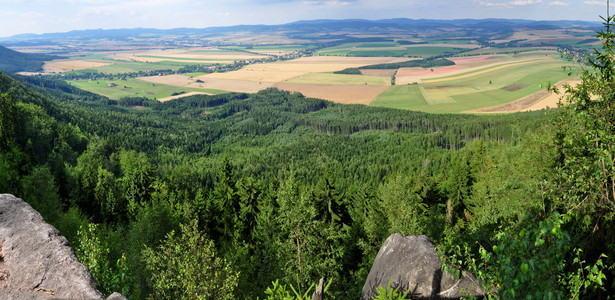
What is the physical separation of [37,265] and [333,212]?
41.9 meters

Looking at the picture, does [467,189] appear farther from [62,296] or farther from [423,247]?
[62,296]

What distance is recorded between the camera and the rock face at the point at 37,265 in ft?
36.3

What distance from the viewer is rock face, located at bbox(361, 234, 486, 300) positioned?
1469 cm

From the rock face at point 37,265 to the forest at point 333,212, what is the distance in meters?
5.29

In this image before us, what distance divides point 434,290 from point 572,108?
336 inches

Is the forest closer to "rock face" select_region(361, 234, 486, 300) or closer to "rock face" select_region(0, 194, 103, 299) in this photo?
"rock face" select_region(361, 234, 486, 300)

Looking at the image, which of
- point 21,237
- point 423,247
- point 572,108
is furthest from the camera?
point 423,247

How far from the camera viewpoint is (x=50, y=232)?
505 inches

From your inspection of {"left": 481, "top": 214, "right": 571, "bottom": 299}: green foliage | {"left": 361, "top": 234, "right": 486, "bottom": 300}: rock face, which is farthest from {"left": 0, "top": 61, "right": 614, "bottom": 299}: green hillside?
{"left": 361, "top": 234, "right": 486, "bottom": 300}: rock face

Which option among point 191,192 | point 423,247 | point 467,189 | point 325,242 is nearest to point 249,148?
point 191,192

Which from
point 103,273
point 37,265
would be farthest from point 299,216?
point 37,265

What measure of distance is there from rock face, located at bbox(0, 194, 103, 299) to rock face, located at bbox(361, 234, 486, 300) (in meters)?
10.2

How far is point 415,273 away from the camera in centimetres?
1557

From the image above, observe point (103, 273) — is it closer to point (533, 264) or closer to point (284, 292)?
point (284, 292)
